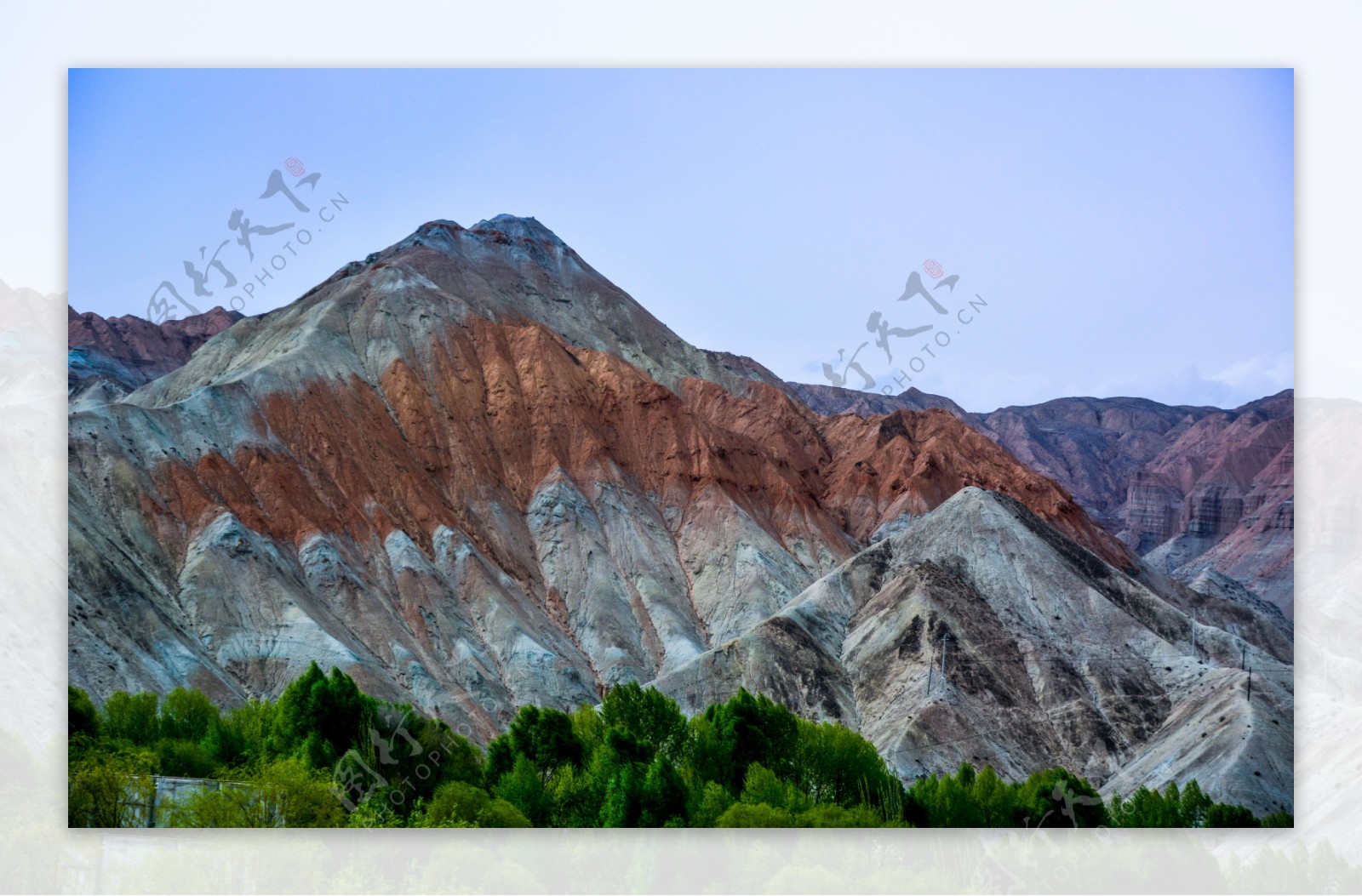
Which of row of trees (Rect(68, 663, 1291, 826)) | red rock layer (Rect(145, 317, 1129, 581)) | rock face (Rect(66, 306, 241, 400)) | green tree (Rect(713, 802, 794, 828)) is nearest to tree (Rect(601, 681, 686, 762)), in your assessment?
row of trees (Rect(68, 663, 1291, 826))

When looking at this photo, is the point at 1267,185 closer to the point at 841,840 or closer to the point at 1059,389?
the point at 1059,389

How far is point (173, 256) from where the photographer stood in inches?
802

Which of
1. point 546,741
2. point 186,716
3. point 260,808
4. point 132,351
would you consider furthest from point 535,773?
point 132,351

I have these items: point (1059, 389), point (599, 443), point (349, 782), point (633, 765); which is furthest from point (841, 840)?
point (599, 443)

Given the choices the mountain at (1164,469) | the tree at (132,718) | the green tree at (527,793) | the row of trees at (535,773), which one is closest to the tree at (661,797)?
the row of trees at (535,773)

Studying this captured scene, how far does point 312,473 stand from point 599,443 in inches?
422

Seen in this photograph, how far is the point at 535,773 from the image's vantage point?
1966 cm

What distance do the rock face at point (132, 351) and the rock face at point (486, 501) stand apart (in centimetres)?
148

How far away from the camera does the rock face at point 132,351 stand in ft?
113

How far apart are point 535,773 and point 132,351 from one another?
112 ft

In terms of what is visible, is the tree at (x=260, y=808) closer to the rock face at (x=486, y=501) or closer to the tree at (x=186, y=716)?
the rock face at (x=486, y=501)

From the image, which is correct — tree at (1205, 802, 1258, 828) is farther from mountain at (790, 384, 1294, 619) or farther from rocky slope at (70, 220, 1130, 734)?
rocky slope at (70, 220, 1130, 734)

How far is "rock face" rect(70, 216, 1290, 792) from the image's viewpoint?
31.0 meters

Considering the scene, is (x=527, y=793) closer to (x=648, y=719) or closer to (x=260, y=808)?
(x=260, y=808)
